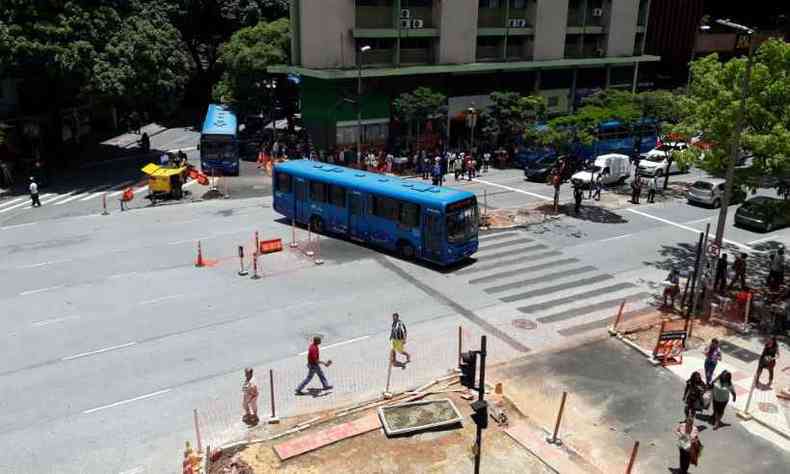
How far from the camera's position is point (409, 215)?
26.4 meters

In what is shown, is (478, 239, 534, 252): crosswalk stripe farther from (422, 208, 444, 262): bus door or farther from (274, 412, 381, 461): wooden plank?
(274, 412, 381, 461): wooden plank

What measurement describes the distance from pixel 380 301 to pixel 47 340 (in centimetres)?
1006

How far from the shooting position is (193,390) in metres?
17.4

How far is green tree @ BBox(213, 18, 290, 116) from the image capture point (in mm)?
47688

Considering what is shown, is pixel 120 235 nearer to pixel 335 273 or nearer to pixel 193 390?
pixel 335 273

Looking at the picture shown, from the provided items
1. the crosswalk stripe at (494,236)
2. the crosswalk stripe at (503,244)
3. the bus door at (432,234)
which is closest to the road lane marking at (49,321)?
the bus door at (432,234)

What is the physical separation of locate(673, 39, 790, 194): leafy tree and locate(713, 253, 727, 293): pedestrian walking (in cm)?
272

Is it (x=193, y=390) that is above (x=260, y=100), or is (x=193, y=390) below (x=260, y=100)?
below

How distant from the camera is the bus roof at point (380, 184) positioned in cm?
2556

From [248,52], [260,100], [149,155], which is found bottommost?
[149,155]

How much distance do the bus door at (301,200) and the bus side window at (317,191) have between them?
1.48ft

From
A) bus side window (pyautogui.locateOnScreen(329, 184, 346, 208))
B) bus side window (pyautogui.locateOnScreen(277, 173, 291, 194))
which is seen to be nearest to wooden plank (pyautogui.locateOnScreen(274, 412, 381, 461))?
bus side window (pyautogui.locateOnScreen(329, 184, 346, 208))

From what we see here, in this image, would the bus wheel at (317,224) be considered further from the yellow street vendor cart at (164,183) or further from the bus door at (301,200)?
the yellow street vendor cart at (164,183)

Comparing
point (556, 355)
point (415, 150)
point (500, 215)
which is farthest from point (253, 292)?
point (415, 150)
